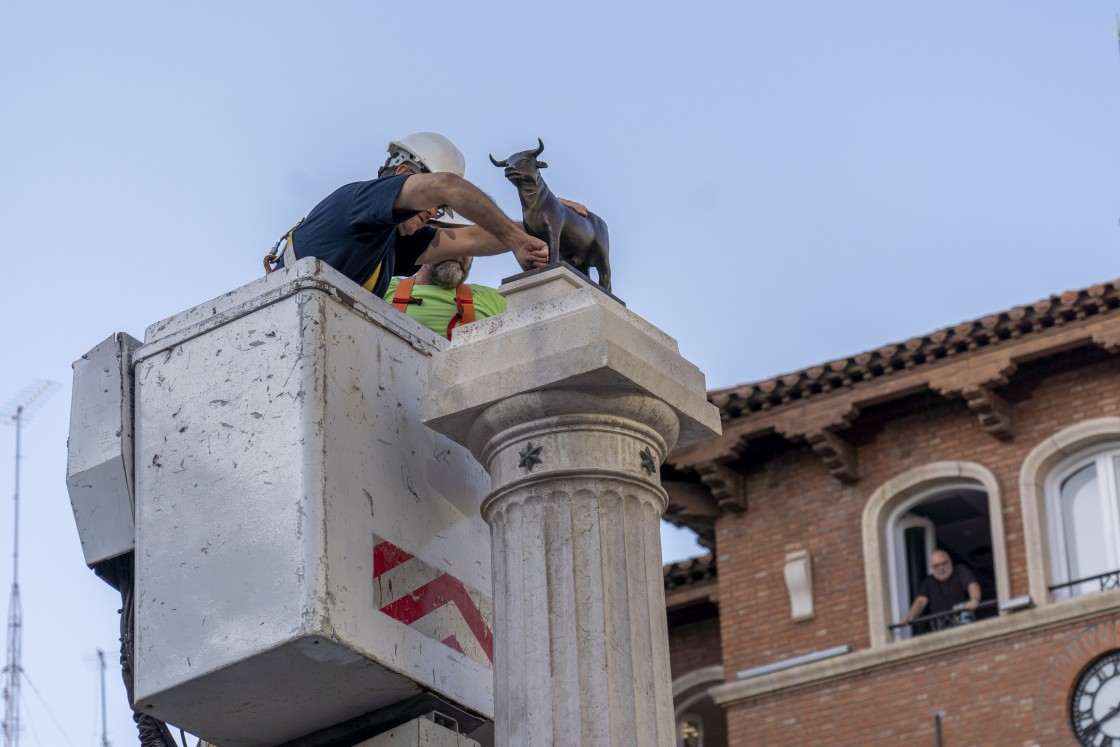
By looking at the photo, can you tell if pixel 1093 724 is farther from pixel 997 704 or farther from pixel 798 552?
pixel 798 552

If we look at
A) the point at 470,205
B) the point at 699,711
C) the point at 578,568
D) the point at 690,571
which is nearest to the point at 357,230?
the point at 470,205

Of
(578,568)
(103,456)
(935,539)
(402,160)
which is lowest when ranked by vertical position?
(578,568)

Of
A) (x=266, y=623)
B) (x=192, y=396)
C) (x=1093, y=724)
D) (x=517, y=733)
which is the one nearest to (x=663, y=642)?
(x=517, y=733)

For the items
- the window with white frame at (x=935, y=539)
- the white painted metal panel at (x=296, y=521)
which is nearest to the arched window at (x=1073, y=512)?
the window with white frame at (x=935, y=539)

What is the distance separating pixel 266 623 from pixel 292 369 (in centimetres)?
78

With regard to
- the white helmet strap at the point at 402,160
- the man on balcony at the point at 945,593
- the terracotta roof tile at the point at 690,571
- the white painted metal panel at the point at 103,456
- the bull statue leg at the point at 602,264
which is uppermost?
the terracotta roof tile at the point at 690,571

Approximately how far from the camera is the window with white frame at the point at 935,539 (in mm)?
27688

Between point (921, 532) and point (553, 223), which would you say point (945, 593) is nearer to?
point (921, 532)

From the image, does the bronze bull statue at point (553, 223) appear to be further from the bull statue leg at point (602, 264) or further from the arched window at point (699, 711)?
the arched window at point (699, 711)

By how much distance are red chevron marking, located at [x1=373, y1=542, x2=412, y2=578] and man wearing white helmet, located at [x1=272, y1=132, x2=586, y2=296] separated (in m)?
1.02

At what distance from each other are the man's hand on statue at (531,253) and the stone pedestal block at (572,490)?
0.36 m

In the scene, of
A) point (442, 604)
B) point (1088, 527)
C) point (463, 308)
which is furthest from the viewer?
point (1088, 527)

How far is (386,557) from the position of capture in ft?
24.2

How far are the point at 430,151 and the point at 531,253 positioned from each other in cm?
95
